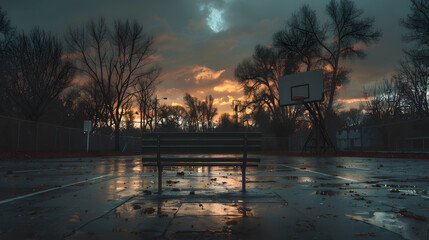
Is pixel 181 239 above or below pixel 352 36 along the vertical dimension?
below

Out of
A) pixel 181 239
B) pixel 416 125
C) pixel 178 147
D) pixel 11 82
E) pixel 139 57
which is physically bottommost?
pixel 181 239

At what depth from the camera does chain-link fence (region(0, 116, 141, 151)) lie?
70.8 feet

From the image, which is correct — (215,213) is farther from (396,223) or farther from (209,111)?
(209,111)

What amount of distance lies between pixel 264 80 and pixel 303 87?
57.6 ft

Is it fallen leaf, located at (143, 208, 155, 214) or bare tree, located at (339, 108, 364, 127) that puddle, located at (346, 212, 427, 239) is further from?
bare tree, located at (339, 108, 364, 127)

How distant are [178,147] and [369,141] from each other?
78.9 ft

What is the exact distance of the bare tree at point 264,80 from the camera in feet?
144

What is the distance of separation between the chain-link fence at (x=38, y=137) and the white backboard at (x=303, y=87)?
18666 mm

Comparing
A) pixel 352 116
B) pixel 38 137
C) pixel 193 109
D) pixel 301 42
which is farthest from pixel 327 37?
pixel 352 116

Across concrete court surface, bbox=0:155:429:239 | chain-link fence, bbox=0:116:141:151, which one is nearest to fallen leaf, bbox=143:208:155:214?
concrete court surface, bbox=0:155:429:239

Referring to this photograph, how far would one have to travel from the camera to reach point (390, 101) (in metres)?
51.7

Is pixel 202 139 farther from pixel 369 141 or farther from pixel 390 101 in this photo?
pixel 390 101

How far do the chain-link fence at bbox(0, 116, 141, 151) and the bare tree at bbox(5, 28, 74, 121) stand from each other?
4.68 m

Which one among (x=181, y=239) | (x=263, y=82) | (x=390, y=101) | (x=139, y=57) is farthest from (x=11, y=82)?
(x=390, y=101)
